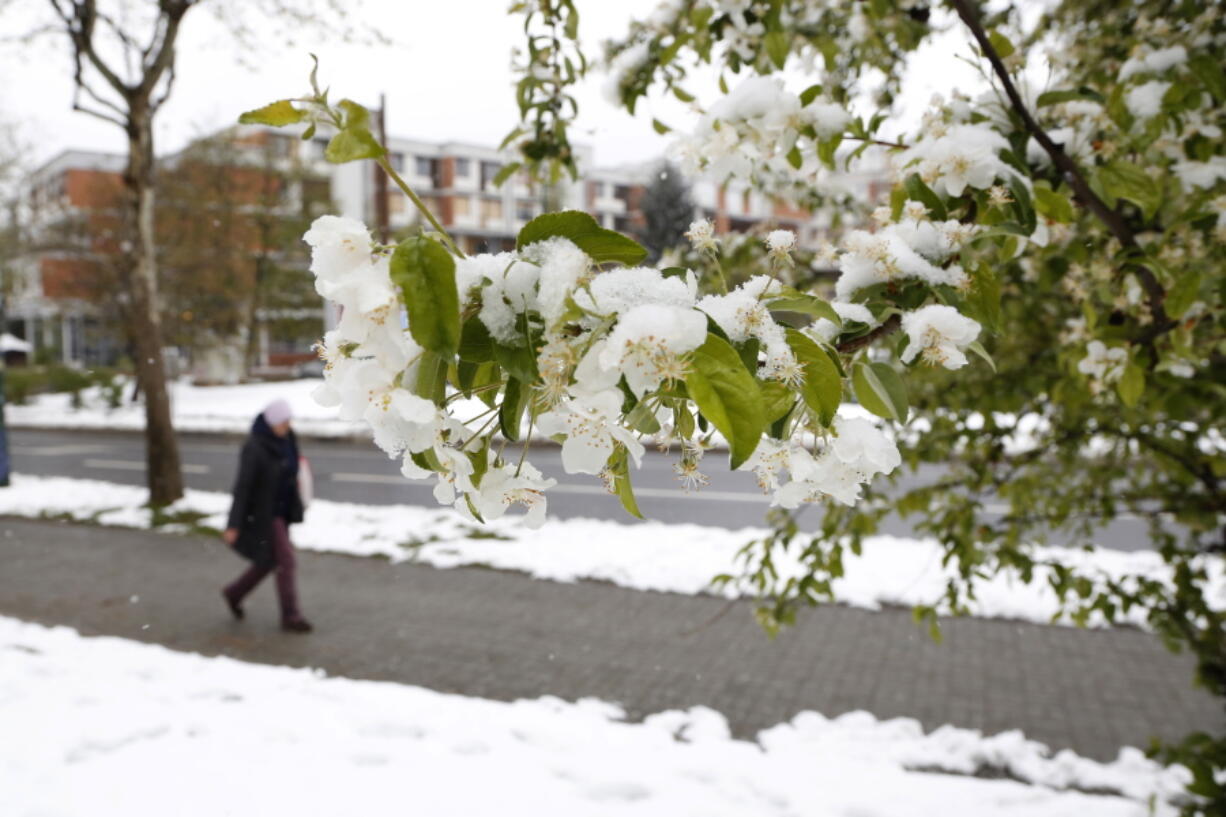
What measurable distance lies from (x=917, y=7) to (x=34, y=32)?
1085cm

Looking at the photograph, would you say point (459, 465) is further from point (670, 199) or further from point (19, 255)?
point (19, 255)

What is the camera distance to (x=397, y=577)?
292 inches

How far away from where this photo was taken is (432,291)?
817mm

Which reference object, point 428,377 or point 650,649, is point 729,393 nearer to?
point 428,377

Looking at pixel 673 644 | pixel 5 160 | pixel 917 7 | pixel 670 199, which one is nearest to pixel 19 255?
pixel 5 160

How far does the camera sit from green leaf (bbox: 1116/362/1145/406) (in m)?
2.09

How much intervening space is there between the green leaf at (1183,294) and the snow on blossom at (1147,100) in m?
0.45

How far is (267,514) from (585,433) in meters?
5.81

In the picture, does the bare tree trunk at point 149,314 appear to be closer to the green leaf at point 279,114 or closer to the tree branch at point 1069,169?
the tree branch at point 1069,169

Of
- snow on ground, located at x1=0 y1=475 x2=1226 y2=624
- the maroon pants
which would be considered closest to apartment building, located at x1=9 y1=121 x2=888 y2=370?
snow on ground, located at x1=0 y1=475 x2=1226 y2=624

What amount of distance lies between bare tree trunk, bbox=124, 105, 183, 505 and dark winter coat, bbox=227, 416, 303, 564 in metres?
4.84

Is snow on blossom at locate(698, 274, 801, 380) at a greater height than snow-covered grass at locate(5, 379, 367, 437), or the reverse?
snow on blossom at locate(698, 274, 801, 380)

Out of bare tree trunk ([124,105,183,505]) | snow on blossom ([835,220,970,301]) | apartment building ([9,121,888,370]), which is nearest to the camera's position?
snow on blossom ([835,220,970,301])

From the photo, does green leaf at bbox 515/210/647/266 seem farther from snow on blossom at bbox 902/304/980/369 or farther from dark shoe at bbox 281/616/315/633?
dark shoe at bbox 281/616/315/633
